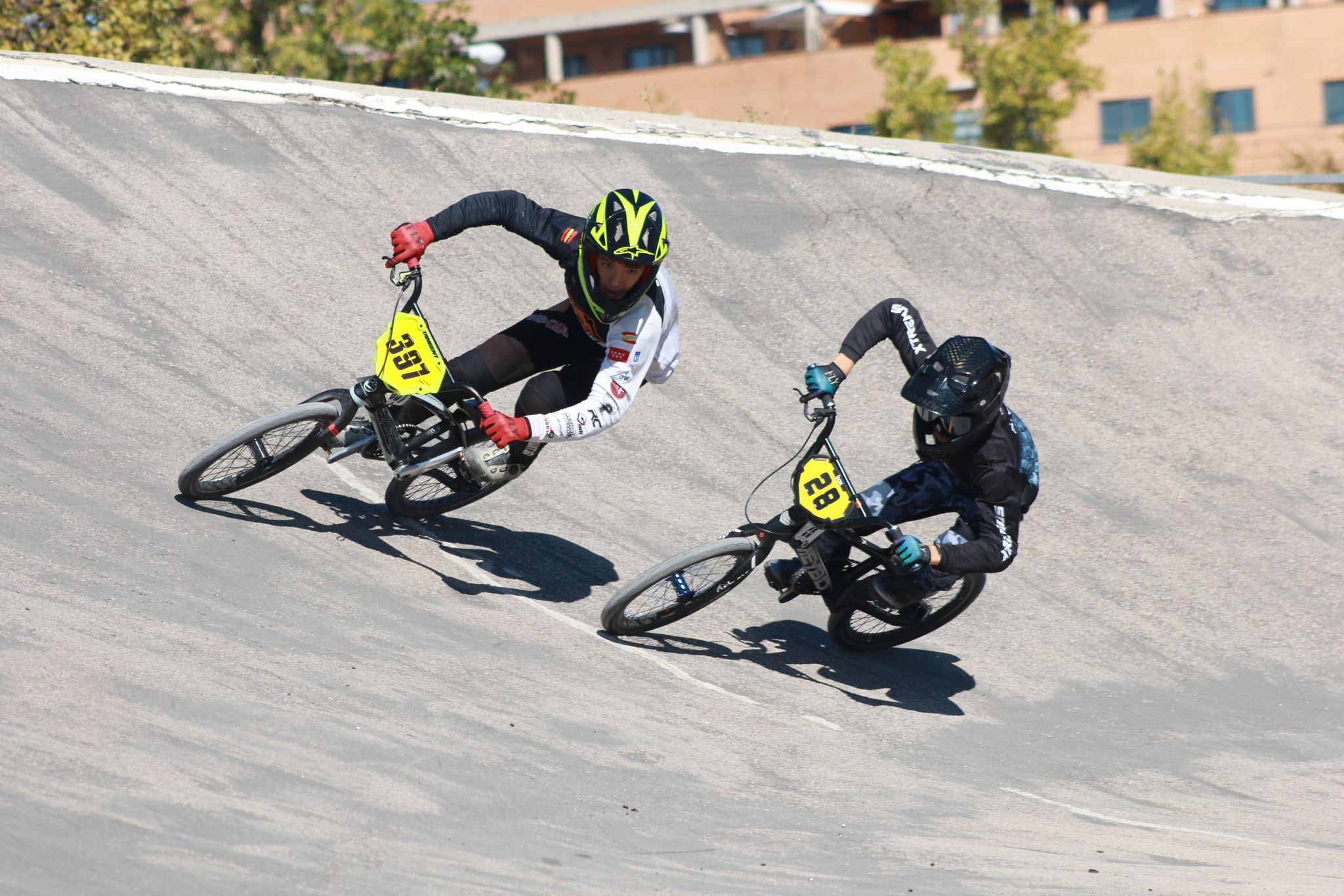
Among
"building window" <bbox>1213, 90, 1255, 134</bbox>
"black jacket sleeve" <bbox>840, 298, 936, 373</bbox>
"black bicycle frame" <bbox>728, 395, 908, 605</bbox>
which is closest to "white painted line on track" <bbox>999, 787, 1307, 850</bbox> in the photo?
"black bicycle frame" <bbox>728, 395, 908, 605</bbox>

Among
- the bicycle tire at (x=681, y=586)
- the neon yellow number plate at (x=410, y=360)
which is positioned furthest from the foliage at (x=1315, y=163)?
the neon yellow number plate at (x=410, y=360)

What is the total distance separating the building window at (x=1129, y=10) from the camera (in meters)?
50.5

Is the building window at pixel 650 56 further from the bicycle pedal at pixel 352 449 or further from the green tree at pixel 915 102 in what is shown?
the bicycle pedal at pixel 352 449

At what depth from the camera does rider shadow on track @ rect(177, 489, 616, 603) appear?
7395 millimetres

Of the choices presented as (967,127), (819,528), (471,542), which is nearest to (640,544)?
(471,542)

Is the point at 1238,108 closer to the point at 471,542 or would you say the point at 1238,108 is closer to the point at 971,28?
the point at 971,28

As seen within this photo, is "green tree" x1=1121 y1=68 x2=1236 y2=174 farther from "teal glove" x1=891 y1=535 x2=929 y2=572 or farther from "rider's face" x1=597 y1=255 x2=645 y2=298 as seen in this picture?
"rider's face" x1=597 y1=255 x2=645 y2=298

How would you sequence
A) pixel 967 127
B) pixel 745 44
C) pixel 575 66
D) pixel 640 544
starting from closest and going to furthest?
1. pixel 640 544
2. pixel 967 127
3. pixel 745 44
4. pixel 575 66

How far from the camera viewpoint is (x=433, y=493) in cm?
802

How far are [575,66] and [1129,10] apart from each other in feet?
80.6

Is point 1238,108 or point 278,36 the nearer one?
point 278,36

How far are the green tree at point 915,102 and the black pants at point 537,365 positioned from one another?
107ft

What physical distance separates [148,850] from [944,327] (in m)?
9.71

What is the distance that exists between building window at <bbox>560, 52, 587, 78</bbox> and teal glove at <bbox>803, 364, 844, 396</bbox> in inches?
2135
